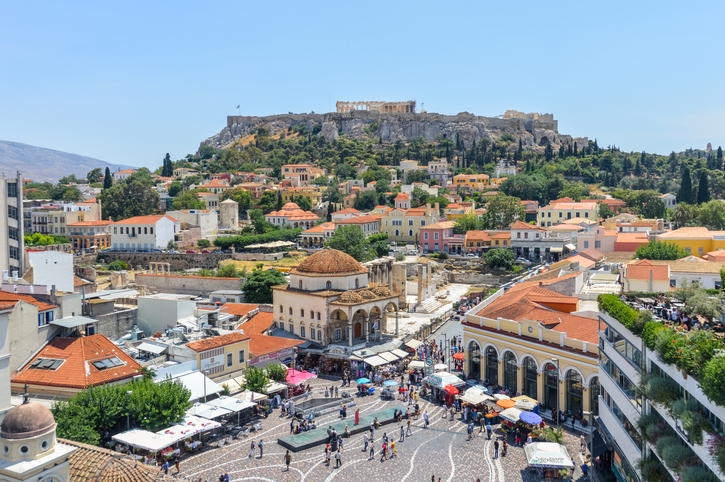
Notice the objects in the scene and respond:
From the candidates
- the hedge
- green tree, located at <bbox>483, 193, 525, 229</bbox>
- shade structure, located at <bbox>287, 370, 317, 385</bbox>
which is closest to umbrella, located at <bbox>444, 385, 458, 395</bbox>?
shade structure, located at <bbox>287, 370, 317, 385</bbox>

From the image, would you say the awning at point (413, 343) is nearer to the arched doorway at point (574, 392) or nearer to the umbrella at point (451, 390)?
the umbrella at point (451, 390)

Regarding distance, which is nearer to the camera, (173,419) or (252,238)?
(173,419)

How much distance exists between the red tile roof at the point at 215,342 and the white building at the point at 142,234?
4877 cm

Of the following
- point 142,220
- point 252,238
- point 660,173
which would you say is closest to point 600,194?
point 660,173

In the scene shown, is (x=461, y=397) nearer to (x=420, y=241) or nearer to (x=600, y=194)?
(x=420, y=241)

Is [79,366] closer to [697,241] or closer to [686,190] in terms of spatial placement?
[697,241]

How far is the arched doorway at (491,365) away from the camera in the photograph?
102ft

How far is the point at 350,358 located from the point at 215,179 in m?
84.6

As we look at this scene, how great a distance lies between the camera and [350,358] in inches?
1372

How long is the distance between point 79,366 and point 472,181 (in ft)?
304

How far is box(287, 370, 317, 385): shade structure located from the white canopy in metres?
8.61

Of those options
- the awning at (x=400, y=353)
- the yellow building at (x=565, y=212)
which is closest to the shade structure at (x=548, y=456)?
the awning at (x=400, y=353)

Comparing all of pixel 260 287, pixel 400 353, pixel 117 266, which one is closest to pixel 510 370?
pixel 400 353

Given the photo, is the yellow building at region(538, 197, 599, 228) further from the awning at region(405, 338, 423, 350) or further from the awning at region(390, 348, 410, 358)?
the awning at region(390, 348, 410, 358)
